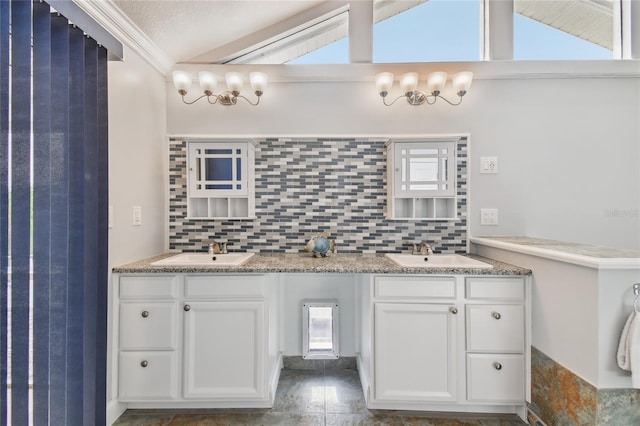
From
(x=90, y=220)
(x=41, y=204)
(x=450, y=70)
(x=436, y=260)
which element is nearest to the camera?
(x=41, y=204)

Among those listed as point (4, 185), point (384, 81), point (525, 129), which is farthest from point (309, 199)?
point (525, 129)

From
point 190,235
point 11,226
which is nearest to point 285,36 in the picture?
point 190,235

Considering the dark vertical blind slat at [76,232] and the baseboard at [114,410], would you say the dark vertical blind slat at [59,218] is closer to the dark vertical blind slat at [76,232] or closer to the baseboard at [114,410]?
the dark vertical blind slat at [76,232]

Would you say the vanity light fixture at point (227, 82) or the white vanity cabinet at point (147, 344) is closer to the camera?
the white vanity cabinet at point (147, 344)

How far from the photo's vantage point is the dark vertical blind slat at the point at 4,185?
0.97 meters

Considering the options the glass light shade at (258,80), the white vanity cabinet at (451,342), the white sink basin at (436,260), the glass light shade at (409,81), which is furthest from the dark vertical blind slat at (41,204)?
the glass light shade at (409,81)

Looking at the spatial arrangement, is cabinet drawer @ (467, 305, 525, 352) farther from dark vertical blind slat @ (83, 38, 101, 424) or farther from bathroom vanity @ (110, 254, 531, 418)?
dark vertical blind slat @ (83, 38, 101, 424)

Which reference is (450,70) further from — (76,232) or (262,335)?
(76,232)

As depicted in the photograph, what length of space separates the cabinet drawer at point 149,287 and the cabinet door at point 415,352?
113 centimetres

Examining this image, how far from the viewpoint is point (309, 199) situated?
2.17 meters

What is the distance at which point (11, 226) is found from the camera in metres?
1.01

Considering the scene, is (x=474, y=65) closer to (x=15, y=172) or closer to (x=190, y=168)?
(x=190, y=168)

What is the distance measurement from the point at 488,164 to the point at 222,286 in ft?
6.56

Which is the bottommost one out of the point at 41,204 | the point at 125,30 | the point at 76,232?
the point at 76,232
